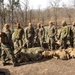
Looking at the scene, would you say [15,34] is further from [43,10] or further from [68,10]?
[43,10]

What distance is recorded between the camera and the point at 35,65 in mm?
13789

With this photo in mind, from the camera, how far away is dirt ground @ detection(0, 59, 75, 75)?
1302cm

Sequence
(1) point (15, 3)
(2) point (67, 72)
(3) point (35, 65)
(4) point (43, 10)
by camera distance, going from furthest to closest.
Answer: (4) point (43, 10) → (1) point (15, 3) → (3) point (35, 65) → (2) point (67, 72)

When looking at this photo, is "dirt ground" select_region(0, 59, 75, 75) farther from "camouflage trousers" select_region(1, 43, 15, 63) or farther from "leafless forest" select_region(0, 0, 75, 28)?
"leafless forest" select_region(0, 0, 75, 28)

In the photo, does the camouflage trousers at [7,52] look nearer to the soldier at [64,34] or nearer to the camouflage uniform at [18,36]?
the camouflage uniform at [18,36]

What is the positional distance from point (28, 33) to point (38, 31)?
1750mm

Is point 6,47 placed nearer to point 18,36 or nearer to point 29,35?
point 18,36

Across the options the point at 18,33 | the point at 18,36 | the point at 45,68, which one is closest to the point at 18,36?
the point at 18,36

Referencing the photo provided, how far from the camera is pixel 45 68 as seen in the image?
530 inches

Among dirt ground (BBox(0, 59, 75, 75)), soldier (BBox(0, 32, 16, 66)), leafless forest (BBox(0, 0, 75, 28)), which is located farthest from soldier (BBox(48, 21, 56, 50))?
leafless forest (BBox(0, 0, 75, 28))

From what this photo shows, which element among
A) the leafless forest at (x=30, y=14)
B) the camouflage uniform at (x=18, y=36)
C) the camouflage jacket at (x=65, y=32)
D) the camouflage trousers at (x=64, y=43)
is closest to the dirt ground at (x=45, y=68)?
the camouflage trousers at (x=64, y=43)

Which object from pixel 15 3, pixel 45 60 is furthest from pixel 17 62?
pixel 15 3

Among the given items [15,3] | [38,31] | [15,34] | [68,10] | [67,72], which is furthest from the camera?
[68,10]

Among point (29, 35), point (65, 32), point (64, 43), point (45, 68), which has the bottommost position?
point (45, 68)
